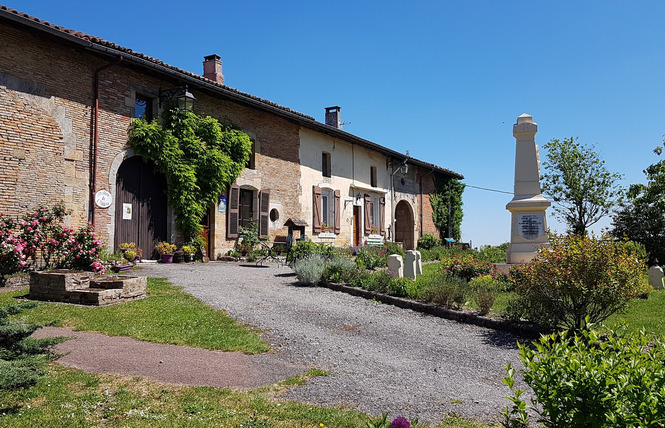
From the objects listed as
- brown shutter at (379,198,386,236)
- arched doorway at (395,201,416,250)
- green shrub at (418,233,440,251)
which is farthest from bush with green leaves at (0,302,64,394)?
green shrub at (418,233,440,251)

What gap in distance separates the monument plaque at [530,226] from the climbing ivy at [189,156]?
29.0 ft

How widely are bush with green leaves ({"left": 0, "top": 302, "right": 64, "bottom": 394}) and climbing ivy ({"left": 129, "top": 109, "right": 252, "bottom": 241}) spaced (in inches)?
378

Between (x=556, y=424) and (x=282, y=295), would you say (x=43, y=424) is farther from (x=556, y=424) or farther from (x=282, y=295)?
(x=282, y=295)

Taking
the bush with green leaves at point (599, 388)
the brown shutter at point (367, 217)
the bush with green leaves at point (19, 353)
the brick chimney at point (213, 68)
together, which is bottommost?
the bush with green leaves at point (19, 353)

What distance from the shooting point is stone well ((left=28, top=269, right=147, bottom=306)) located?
7.42 metres

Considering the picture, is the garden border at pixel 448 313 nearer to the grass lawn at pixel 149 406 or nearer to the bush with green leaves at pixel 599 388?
the grass lawn at pixel 149 406

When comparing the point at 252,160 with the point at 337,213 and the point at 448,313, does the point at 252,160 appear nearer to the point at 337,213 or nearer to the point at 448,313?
the point at 337,213

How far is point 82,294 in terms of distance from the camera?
743 cm

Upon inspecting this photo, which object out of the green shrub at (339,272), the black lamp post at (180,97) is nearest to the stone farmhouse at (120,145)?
the black lamp post at (180,97)

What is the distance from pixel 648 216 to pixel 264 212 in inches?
658

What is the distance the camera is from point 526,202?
11.2m

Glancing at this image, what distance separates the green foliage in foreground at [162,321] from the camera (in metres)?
5.52

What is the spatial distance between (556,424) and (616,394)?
321 millimetres

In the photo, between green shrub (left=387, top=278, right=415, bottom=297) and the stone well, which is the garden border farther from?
the stone well
